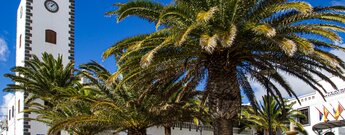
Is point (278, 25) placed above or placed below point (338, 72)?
above

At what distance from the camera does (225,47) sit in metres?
19.4

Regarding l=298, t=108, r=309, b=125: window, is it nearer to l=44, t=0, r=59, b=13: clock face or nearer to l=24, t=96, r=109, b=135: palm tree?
l=24, t=96, r=109, b=135: palm tree

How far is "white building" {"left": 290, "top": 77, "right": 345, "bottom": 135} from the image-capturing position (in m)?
46.0

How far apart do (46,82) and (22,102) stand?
21.0 ft

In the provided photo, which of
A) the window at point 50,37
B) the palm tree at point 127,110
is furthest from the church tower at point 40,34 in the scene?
the palm tree at point 127,110

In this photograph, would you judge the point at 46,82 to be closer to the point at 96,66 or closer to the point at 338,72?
the point at 96,66

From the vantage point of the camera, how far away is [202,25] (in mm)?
19594

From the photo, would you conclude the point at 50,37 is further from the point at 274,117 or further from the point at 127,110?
the point at 127,110

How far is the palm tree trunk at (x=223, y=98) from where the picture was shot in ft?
69.3

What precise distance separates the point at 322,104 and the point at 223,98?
30495 mm

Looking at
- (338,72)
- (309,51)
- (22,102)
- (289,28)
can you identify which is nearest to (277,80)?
(338,72)

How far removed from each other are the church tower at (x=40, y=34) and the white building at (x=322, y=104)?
77.6 feet

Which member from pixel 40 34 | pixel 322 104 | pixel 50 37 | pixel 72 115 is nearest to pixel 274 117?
pixel 322 104

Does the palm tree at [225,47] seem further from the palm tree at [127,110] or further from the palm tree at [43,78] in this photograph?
the palm tree at [43,78]
